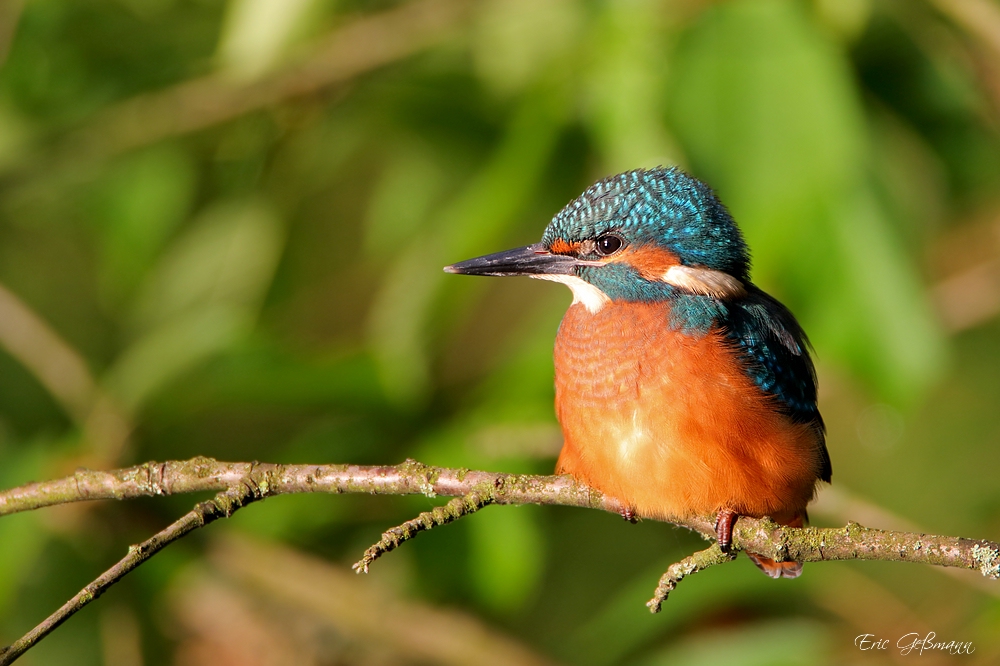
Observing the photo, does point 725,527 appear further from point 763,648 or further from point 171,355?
point 171,355

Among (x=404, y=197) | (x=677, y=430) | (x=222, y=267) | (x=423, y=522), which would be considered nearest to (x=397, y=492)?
(x=423, y=522)

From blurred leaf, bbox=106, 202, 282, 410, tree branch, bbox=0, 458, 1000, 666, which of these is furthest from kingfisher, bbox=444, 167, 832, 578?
blurred leaf, bbox=106, 202, 282, 410

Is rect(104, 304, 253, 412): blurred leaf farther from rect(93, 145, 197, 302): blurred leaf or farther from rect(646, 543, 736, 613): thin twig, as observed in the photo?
rect(646, 543, 736, 613): thin twig

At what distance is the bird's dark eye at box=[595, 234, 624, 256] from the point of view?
9.01 ft

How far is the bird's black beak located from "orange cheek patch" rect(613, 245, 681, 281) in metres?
0.16

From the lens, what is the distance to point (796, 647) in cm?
325

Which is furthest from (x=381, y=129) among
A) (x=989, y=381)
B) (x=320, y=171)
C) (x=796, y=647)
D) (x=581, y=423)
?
→ (x=989, y=381)

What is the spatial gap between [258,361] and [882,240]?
1905 mm

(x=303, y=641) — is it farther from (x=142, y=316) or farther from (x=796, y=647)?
(x=796, y=647)

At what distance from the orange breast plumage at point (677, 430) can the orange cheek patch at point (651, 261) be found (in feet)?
0.54

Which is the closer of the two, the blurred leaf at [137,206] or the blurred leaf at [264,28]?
the blurred leaf at [264,28]
